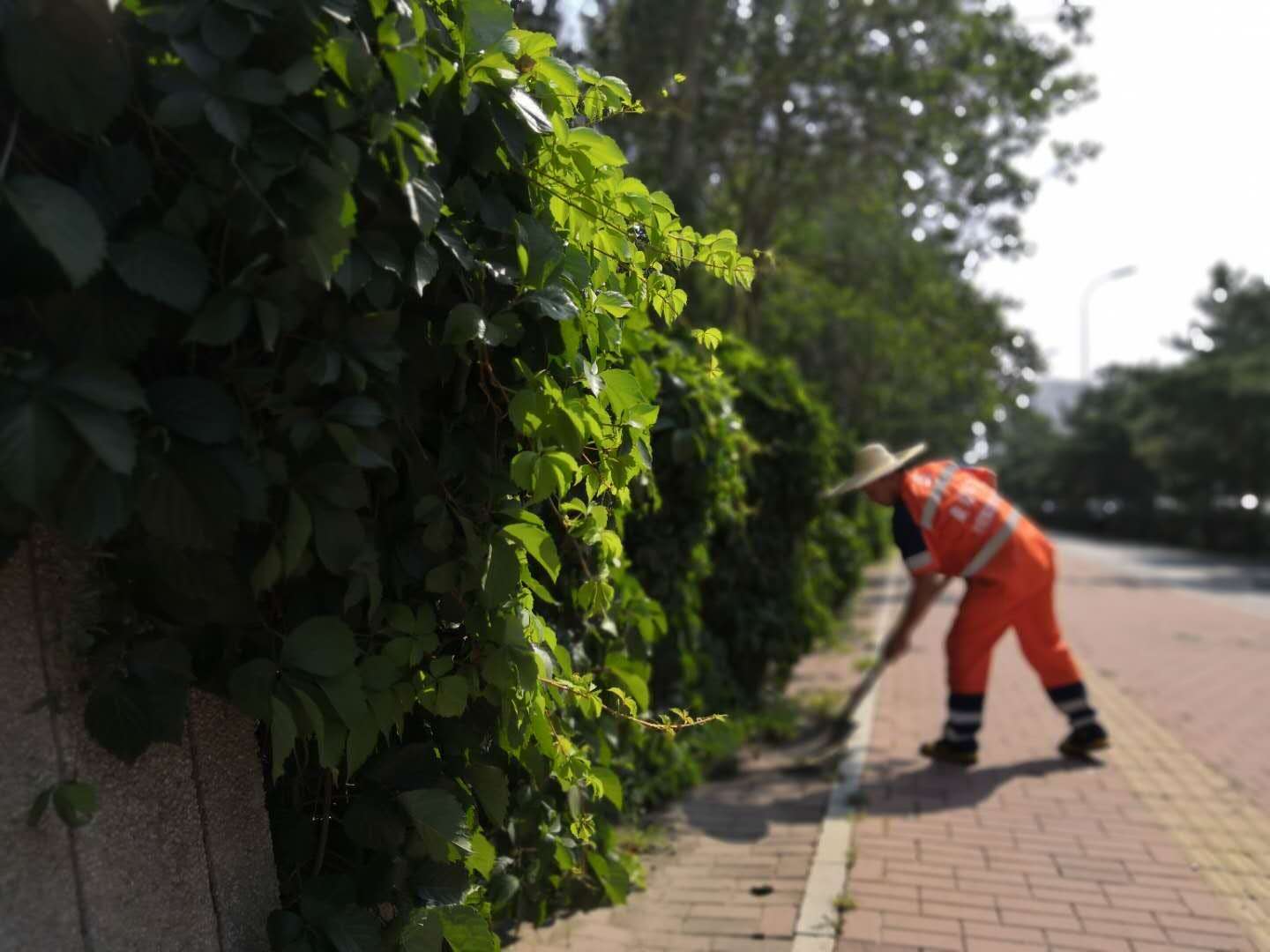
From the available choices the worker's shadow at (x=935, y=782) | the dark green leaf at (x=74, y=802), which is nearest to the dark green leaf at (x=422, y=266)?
the dark green leaf at (x=74, y=802)

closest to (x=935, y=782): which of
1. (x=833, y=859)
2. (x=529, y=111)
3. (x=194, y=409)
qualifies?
(x=833, y=859)

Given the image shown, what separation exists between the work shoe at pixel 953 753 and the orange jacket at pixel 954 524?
90 cm

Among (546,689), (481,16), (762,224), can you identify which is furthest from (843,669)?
(481,16)

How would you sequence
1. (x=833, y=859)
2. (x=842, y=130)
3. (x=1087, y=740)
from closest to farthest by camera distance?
(x=833, y=859), (x=1087, y=740), (x=842, y=130)

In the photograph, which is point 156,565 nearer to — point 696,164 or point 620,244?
point 620,244

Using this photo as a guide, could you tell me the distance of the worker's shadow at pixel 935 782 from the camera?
5379mm

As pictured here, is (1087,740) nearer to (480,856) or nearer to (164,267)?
(480,856)

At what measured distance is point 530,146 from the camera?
2297 millimetres

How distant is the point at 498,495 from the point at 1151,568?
31.7m

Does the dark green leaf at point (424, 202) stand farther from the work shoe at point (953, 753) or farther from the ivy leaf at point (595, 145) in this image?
the work shoe at point (953, 753)

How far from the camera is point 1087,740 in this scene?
6.23 metres

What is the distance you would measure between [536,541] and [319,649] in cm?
49

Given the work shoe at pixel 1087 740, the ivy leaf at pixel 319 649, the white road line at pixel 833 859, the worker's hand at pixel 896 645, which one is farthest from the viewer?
the worker's hand at pixel 896 645

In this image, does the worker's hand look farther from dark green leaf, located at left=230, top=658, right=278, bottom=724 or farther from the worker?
dark green leaf, located at left=230, top=658, right=278, bottom=724
